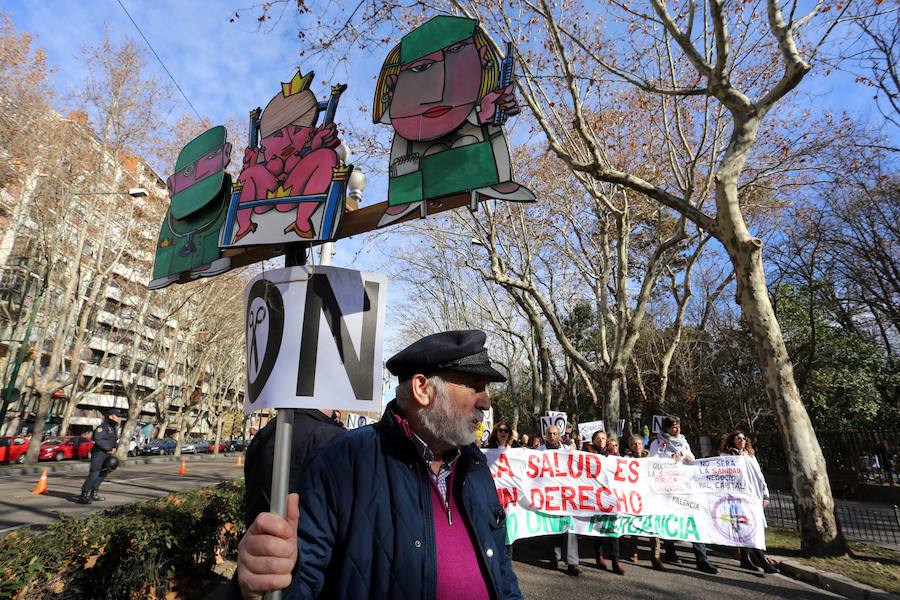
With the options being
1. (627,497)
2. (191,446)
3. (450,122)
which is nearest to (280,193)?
(450,122)

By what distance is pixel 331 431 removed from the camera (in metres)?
2.71

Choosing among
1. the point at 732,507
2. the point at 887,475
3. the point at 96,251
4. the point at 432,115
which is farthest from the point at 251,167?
the point at 96,251

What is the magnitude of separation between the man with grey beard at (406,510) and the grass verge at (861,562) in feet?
20.9

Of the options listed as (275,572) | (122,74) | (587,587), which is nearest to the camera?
(275,572)

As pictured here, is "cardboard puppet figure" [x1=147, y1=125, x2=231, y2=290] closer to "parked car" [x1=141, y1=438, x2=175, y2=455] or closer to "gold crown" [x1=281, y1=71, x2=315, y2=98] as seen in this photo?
"gold crown" [x1=281, y1=71, x2=315, y2=98]

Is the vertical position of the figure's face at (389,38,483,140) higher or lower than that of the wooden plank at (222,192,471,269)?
higher

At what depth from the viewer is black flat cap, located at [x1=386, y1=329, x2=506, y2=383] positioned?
6.27 ft

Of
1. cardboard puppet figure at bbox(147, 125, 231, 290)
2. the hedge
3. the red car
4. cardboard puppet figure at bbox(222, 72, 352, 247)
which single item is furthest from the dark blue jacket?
the red car

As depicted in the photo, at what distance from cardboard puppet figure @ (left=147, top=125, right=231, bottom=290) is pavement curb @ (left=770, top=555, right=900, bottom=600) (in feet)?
23.6

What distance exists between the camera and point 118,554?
3.84 meters

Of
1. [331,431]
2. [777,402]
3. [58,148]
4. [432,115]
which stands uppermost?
[58,148]

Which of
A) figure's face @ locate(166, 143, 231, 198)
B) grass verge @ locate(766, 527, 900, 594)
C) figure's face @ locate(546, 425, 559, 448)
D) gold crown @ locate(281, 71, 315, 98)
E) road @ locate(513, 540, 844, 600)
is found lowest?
Result: road @ locate(513, 540, 844, 600)

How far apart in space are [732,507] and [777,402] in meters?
1.73

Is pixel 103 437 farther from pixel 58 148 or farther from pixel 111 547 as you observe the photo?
pixel 58 148
